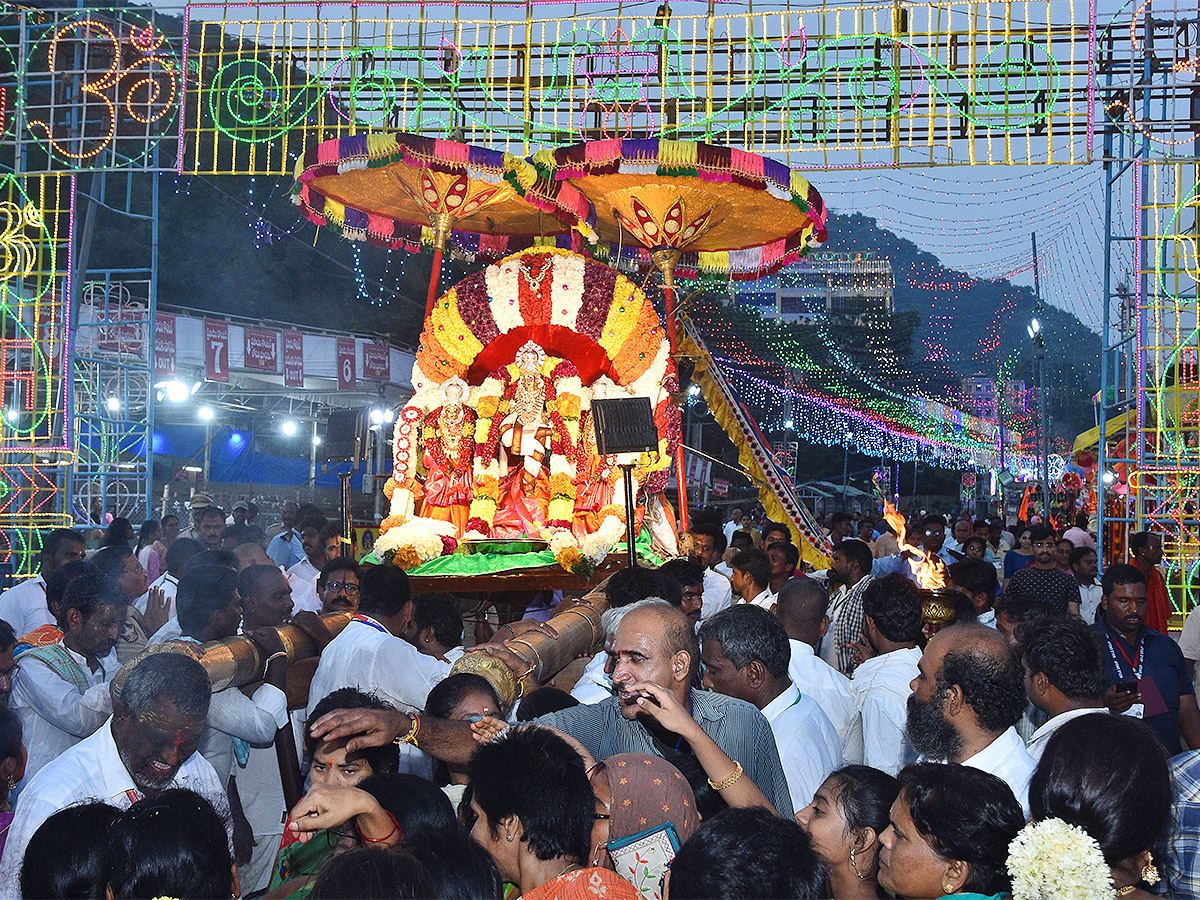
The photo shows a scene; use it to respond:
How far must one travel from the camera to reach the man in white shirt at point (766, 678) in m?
4.07

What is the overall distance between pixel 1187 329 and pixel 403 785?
36.3 feet

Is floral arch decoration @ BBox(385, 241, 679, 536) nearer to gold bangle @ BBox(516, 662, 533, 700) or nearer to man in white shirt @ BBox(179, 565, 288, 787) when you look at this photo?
gold bangle @ BBox(516, 662, 533, 700)

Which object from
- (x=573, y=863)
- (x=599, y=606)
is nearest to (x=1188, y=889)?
(x=573, y=863)

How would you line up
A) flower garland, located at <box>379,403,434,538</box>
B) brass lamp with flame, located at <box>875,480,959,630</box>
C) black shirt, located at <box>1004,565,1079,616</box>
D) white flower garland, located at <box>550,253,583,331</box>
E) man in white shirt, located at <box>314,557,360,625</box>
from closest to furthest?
1. man in white shirt, located at <box>314,557,360,625</box>
2. brass lamp with flame, located at <box>875,480,959,630</box>
3. black shirt, located at <box>1004,565,1079,616</box>
4. flower garland, located at <box>379,403,434,538</box>
5. white flower garland, located at <box>550,253,583,331</box>

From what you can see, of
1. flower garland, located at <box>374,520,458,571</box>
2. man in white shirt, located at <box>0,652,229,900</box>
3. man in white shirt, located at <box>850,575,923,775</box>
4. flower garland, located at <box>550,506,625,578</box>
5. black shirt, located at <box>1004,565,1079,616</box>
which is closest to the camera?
man in white shirt, located at <box>0,652,229,900</box>

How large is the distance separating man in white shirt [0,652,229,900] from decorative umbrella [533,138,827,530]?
9396 mm

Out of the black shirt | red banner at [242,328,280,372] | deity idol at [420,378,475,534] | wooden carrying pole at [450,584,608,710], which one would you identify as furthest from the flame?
red banner at [242,328,280,372]

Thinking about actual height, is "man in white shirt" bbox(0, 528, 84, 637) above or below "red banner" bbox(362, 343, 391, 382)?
below

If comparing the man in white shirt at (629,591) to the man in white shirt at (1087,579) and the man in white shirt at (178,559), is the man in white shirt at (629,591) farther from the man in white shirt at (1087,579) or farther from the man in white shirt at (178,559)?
the man in white shirt at (1087,579)

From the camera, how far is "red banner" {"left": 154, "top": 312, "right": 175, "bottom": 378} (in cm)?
1844

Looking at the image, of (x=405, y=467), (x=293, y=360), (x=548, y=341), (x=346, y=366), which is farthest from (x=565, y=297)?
(x=346, y=366)

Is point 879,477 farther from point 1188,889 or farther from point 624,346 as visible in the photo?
point 1188,889

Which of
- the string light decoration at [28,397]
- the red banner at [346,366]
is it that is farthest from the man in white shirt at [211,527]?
the red banner at [346,366]

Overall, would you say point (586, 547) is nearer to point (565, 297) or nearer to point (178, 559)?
point (565, 297)
